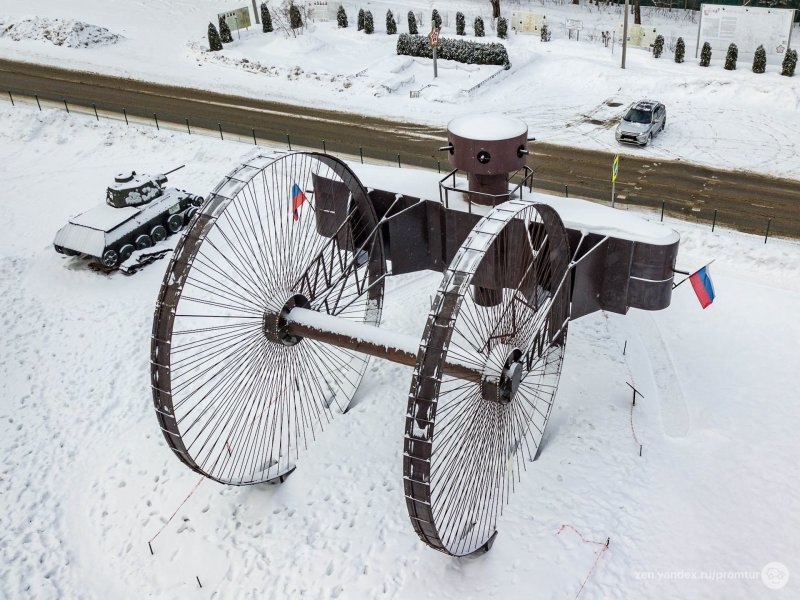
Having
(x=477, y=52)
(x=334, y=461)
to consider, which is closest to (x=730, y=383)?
(x=334, y=461)

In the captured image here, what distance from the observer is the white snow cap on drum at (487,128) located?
1559 cm

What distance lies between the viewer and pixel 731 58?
37.0 m

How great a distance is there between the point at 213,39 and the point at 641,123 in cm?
2462

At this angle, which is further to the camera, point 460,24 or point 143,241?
point 460,24

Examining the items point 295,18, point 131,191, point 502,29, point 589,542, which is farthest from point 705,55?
point 589,542

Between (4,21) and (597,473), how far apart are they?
48281mm

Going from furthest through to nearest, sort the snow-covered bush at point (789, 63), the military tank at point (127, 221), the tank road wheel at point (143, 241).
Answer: the snow-covered bush at point (789, 63), the tank road wheel at point (143, 241), the military tank at point (127, 221)

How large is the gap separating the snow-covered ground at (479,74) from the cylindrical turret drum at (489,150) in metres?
16.6

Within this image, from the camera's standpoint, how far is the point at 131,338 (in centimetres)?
2114

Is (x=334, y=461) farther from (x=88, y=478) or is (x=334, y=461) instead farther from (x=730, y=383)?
(x=730, y=383)

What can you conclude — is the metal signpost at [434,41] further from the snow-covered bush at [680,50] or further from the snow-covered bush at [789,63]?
the snow-covered bush at [789,63]

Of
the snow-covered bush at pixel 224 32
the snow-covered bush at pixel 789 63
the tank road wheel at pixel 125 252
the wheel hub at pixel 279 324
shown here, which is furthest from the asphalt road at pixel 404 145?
the wheel hub at pixel 279 324

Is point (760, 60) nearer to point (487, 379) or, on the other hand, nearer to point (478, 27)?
point (478, 27)

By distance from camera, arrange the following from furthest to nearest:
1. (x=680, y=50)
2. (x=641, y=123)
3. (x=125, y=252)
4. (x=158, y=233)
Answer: (x=680, y=50) → (x=641, y=123) → (x=158, y=233) → (x=125, y=252)
